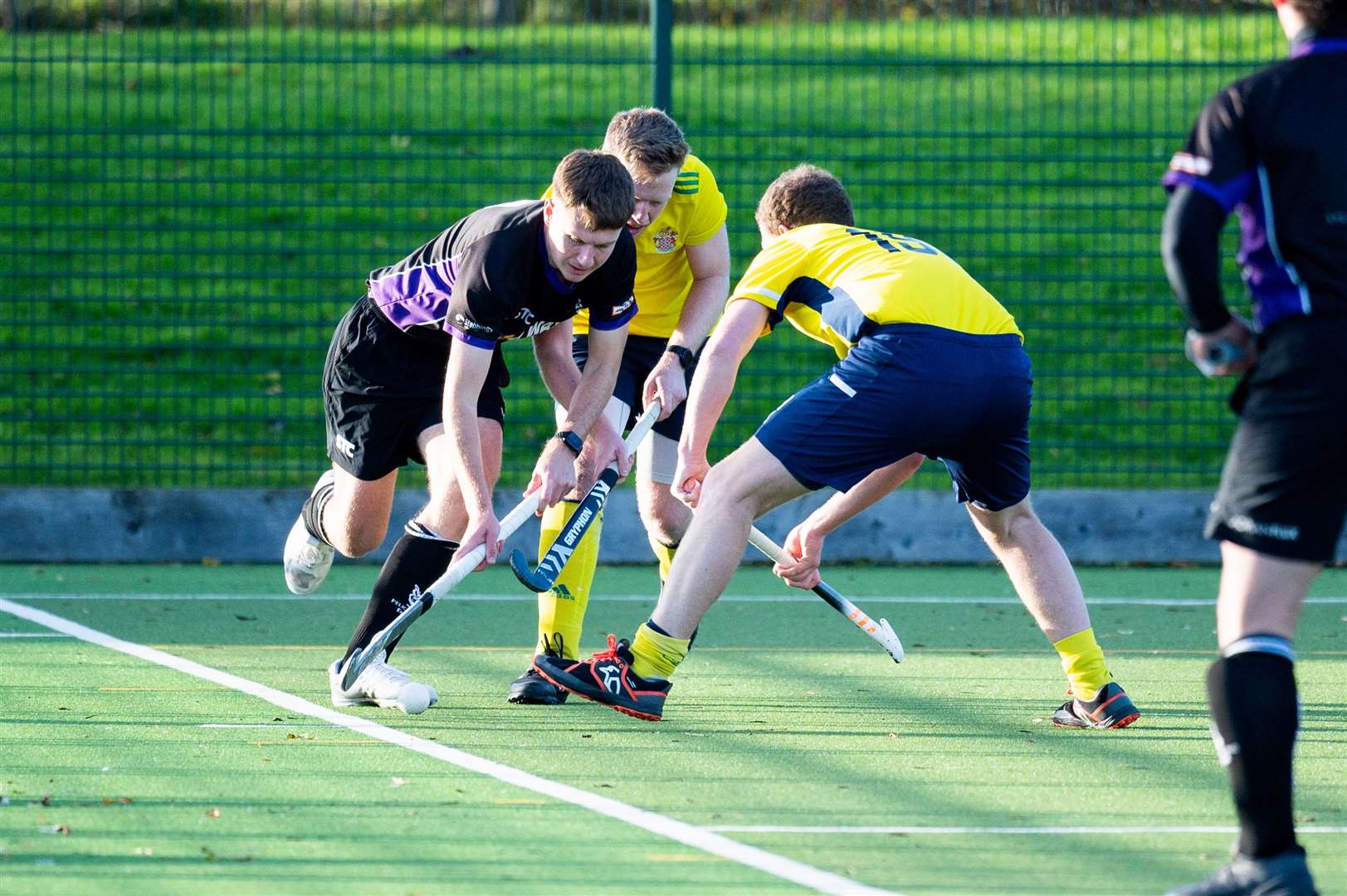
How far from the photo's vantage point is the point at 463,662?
5855 millimetres

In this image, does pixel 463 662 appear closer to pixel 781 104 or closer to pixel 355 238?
pixel 355 238

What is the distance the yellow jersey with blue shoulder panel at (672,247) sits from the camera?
17.8 ft

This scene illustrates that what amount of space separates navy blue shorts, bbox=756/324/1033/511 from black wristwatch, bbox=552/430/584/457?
57cm

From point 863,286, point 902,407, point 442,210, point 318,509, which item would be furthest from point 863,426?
point 442,210

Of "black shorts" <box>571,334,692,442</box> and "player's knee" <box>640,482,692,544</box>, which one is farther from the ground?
"black shorts" <box>571,334,692,442</box>

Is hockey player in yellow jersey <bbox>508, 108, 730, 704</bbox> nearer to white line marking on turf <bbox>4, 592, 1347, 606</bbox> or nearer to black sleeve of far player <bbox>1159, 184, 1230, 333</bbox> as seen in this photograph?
white line marking on turf <bbox>4, 592, 1347, 606</bbox>

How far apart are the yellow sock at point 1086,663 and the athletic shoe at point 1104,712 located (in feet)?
0.07

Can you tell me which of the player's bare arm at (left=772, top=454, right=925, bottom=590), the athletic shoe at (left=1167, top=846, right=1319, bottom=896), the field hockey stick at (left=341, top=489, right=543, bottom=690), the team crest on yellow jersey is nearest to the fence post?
the team crest on yellow jersey

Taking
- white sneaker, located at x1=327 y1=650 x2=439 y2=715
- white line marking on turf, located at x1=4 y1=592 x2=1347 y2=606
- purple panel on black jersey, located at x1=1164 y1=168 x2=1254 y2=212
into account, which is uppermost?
purple panel on black jersey, located at x1=1164 y1=168 x2=1254 y2=212

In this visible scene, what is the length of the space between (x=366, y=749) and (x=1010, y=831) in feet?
5.69

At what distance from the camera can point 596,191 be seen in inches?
170

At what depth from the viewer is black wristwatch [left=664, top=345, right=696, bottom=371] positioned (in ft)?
17.5

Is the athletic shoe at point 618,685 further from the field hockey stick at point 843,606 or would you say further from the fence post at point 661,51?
the fence post at point 661,51

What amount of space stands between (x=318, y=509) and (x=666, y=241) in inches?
57.7
